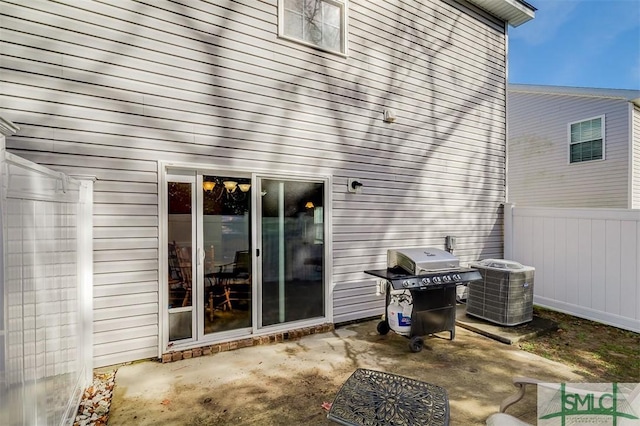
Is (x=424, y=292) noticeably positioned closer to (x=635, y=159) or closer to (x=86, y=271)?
(x=86, y=271)

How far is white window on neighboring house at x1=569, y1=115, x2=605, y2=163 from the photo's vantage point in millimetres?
9180

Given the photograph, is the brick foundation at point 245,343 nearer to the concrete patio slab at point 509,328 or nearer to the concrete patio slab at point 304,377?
the concrete patio slab at point 304,377

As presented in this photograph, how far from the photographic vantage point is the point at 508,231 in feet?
21.7

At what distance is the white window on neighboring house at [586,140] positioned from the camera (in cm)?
918

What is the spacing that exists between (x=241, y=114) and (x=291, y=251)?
1.87m

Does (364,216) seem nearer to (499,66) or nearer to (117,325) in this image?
(117,325)

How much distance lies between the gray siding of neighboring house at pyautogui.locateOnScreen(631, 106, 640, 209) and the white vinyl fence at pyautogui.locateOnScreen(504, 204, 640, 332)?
524 cm

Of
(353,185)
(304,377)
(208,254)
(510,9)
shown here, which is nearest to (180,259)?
(208,254)

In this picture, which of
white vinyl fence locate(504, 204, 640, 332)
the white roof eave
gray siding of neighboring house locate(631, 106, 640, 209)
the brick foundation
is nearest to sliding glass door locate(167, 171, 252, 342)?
the brick foundation

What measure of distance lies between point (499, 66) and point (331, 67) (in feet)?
13.9

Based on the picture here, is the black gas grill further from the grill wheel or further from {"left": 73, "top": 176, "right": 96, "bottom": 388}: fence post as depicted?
{"left": 73, "top": 176, "right": 96, "bottom": 388}: fence post

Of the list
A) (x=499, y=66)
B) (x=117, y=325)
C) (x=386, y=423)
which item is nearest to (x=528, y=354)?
(x=386, y=423)

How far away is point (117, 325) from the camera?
335cm
